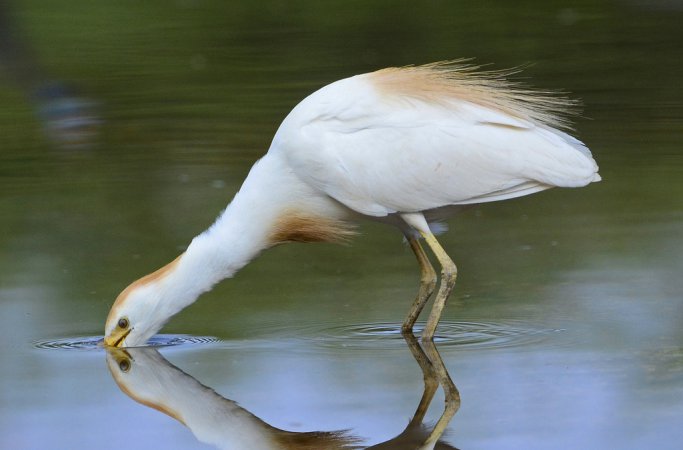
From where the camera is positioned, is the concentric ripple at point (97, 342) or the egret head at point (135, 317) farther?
the concentric ripple at point (97, 342)

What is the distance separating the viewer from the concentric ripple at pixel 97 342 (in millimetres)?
6418

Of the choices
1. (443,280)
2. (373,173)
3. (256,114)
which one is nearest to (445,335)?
(443,280)

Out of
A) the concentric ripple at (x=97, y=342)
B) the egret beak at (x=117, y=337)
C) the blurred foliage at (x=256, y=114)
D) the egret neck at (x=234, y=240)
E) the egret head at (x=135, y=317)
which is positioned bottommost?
the blurred foliage at (x=256, y=114)

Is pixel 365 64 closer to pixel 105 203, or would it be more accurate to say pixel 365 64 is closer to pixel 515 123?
pixel 105 203

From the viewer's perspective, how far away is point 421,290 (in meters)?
6.58

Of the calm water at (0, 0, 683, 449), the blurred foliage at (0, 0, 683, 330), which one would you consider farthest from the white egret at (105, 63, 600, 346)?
the blurred foliage at (0, 0, 683, 330)

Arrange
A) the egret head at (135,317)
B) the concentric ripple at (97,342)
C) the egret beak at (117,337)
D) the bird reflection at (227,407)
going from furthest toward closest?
the concentric ripple at (97,342) < the egret beak at (117,337) < the egret head at (135,317) < the bird reflection at (227,407)

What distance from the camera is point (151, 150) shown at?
10742mm

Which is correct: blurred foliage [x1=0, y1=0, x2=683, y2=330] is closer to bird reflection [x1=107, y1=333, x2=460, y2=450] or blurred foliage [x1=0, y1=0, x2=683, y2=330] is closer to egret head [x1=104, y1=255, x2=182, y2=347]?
egret head [x1=104, y1=255, x2=182, y2=347]

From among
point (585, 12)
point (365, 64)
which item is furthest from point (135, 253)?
point (585, 12)

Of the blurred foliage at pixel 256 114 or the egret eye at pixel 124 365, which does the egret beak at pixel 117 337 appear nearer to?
the egret eye at pixel 124 365

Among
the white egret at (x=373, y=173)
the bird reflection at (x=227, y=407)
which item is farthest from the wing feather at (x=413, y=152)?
the bird reflection at (x=227, y=407)

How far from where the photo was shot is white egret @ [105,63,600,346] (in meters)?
6.24

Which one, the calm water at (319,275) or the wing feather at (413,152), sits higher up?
the wing feather at (413,152)
